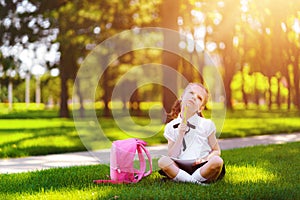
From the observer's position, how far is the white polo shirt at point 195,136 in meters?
5.92

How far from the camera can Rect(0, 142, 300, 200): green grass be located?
17.1 ft

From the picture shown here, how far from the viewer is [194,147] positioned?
5961 millimetres

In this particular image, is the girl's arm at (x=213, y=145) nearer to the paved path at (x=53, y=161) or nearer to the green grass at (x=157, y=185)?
the green grass at (x=157, y=185)

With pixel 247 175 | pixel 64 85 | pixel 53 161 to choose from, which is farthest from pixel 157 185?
pixel 64 85

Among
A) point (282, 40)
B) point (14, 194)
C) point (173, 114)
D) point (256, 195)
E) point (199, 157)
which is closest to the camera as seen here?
point (256, 195)

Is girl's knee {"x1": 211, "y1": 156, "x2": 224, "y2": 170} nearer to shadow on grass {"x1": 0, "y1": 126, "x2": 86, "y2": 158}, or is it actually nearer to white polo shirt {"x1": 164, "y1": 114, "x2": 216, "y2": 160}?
white polo shirt {"x1": 164, "y1": 114, "x2": 216, "y2": 160}

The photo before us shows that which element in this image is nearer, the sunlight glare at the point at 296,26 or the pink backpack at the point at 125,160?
the pink backpack at the point at 125,160

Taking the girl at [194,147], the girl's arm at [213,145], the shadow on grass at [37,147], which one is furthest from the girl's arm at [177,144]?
the shadow on grass at [37,147]

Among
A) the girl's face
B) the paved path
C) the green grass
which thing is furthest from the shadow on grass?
the girl's face

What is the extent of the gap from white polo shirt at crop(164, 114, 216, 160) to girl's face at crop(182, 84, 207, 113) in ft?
0.56

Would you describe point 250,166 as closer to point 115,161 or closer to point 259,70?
point 115,161

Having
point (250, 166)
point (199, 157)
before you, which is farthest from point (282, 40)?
point (199, 157)

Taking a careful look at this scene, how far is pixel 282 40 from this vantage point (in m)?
24.7

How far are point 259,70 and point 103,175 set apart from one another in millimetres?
28520
